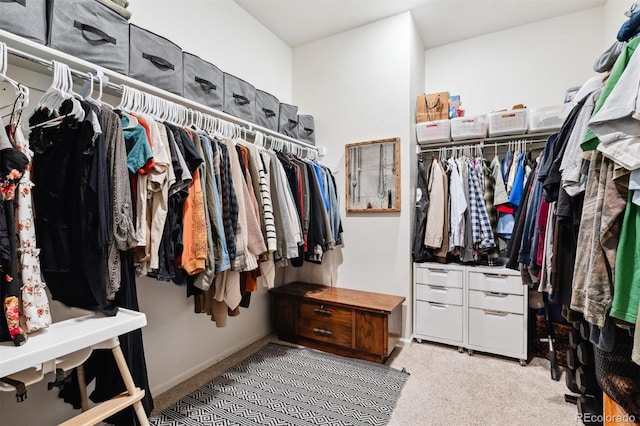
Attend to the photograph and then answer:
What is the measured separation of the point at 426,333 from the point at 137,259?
230cm

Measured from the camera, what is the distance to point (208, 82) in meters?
1.90

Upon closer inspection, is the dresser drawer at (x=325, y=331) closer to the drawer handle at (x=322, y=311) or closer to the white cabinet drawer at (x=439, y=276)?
the drawer handle at (x=322, y=311)

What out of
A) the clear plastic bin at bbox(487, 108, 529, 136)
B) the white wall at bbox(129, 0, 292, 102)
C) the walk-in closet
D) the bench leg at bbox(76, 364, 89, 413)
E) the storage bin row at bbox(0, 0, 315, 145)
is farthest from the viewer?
the clear plastic bin at bbox(487, 108, 529, 136)

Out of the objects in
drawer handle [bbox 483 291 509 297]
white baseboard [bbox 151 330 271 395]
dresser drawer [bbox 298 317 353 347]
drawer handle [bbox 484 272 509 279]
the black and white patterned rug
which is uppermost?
drawer handle [bbox 484 272 509 279]

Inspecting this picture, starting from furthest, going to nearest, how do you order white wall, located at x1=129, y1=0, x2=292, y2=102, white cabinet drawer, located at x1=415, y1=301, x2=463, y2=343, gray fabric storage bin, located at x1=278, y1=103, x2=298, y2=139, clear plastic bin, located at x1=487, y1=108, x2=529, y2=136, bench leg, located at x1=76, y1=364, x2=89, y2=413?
gray fabric storage bin, located at x1=278, y1=103, x2=298, y2=139 → white cabinet drawer, located at x1=415, y1=301, x2=463, y2=343 → clear plastic bin, located at x1=487, y1=108, x2=529, y2=136 → white wall, located at x1=129, y1=0, x2=292, y2=102 → bench leg, located at x1=76, y1=364, x2=89, y2=413

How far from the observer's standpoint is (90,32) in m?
1.33

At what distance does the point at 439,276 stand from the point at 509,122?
4.46 feet

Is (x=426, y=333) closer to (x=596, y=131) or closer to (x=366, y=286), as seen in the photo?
(x=366, y=286)

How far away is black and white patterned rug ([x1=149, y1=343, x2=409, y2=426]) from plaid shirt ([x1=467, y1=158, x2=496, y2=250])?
1.20 m

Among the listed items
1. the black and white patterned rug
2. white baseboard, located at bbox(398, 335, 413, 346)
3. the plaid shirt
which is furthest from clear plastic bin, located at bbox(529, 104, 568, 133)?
Result: the black and white patterned rug

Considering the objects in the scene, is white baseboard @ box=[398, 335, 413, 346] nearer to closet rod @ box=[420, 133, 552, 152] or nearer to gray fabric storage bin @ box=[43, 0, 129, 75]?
closet rod @ box=[420, 133, 552, 152]

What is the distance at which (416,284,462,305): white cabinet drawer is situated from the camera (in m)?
2.52

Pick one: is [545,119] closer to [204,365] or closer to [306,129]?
[306,129]

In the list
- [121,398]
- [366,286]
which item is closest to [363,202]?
[366,286]
